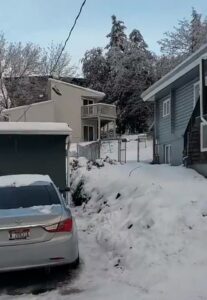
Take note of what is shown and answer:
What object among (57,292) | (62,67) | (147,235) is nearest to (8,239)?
(57,292)

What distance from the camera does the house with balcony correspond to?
Result: 48.3 m

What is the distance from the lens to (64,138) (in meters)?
17.1

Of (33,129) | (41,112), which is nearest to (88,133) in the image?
(41,112)

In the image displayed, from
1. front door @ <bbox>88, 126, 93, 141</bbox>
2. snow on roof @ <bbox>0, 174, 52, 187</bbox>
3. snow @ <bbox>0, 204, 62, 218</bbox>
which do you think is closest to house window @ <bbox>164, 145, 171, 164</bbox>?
snow on roof @ <bbox>0, 174, 52, 187</bbox>

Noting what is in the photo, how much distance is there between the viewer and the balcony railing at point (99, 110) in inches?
→ 1891

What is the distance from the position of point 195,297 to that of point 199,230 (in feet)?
7.78

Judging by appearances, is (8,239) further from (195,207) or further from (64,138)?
(64,138)

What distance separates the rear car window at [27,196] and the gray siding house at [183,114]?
21.6ft

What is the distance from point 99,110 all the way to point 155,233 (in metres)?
39.9

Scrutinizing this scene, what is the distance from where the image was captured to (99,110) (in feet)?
158

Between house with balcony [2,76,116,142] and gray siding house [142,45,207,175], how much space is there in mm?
23666

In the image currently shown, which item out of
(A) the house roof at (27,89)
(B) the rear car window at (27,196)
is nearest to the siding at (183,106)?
(B) the rear car window at (27,196)

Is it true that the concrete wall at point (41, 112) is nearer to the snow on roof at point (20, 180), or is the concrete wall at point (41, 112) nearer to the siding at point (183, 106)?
the siding at point (183, 106)

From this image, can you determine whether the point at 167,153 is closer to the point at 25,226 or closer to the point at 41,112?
the point at 25,226
